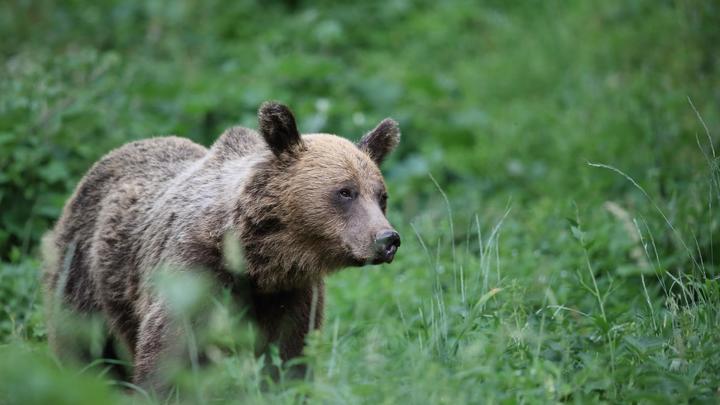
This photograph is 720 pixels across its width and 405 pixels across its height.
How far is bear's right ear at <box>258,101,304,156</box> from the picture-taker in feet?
17.2

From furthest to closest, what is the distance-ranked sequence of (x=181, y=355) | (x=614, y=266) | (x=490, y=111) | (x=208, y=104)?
(x=490, y=111), (x=208, y=104), (x=614, y=266), (x=181, y=355)

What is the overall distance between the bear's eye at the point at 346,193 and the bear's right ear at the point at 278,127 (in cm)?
36

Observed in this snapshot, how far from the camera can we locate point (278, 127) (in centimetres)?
530

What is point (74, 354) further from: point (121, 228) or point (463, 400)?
point (463, 400)

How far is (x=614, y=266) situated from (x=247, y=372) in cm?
407

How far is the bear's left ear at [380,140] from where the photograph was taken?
5.79m

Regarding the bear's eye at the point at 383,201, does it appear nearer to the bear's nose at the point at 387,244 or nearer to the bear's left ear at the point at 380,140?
the bear's left ear at the point at 380,140

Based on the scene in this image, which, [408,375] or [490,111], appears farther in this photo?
[490,111]

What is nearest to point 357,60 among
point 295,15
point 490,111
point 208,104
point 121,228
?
point 295,15

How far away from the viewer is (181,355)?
16.2 feet

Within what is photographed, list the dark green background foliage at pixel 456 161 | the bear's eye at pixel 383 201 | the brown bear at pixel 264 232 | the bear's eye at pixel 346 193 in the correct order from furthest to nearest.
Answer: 1. the bear's eye at pixel 383 201
2. the bear's eye at pixel 346 193
3. the brown bear at pixel 264 232
4. the dark green background foliage at pixel 456 161

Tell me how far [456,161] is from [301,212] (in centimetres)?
561

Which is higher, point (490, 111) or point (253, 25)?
point (253, 25)

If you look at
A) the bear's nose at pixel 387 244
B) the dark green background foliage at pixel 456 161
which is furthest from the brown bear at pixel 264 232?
the dark green background foliage at pixel 456 161
